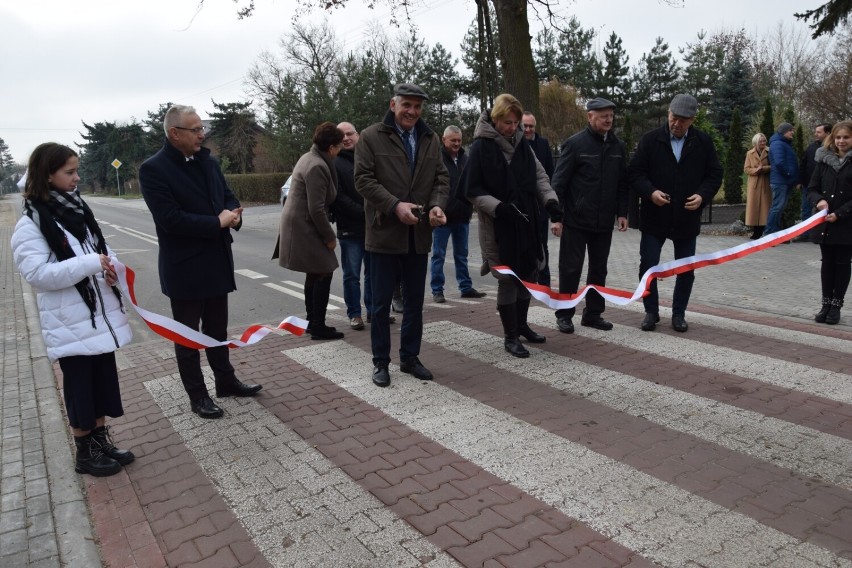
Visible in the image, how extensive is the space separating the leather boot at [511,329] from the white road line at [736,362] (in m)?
0.93

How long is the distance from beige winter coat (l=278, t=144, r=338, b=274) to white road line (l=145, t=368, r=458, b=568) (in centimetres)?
198

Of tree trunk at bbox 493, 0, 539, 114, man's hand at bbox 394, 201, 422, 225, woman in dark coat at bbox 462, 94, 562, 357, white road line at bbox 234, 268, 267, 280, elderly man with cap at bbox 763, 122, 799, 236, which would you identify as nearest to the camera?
man's hand at bbox 394, 201, 422, 225

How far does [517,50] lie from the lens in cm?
1209

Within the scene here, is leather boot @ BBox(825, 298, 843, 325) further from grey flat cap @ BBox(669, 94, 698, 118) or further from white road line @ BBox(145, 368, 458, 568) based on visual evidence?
white road line @ BBox(145, 368, 458, 568)

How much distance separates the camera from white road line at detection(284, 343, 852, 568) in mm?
2889

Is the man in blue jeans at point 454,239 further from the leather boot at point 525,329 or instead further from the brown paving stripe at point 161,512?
the brown paving stripe at point 161,512

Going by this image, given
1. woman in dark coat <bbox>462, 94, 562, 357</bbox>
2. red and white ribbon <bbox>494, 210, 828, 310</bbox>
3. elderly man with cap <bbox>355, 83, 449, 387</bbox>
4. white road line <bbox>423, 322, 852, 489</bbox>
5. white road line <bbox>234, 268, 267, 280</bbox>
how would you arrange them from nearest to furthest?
white road line <bbox>423, 322, 852, 489</bbox> < elderly man with cap <bbox>355, 83, 449, 387</bbox> < woman in dark coat <bbox>462, 94, 562, 357</bbox> < red and white ribbon <bbox>494, 210, 828, 310</bbox> < white road line <bbox>234, 268, 267, 280</bbox>

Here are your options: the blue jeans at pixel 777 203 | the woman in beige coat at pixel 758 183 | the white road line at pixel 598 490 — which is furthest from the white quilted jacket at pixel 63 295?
the woman in beige coat at pixel 758 183

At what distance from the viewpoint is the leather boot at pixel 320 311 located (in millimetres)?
6609

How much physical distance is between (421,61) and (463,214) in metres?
37.4

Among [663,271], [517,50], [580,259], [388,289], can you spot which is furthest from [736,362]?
[517,50]

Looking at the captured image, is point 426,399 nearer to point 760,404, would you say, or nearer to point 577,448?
point 577,448

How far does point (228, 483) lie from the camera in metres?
3.70

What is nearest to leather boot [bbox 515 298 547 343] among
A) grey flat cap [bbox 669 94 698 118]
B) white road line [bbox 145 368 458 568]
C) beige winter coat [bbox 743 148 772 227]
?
grey flat cap [bbox 669 94 698 118]
